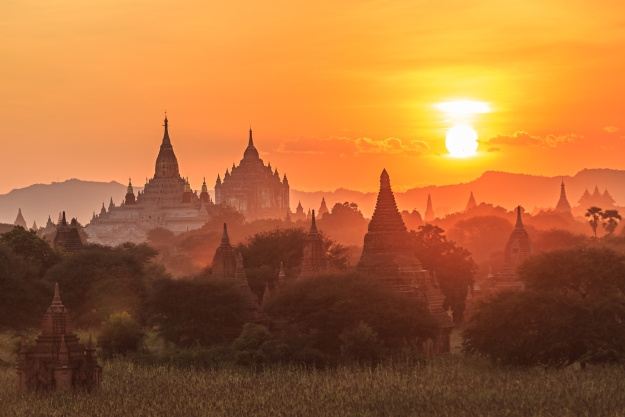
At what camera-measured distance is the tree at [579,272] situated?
52500 mm

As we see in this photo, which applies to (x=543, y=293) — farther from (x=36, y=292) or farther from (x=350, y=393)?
(x=36, y=292)

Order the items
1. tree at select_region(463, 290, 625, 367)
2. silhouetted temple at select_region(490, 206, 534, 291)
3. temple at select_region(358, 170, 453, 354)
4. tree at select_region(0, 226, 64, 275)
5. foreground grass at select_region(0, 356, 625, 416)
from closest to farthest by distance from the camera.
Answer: foreground grass at select_region(0, 356, 625, 416), tree at select_region(463, 290, 625, 367), temple at select_region(358, 170, 453, 354), silhouetted temple at select_region(490, 206, 534, 291), tree at select_region(0, 226, 64, 275)

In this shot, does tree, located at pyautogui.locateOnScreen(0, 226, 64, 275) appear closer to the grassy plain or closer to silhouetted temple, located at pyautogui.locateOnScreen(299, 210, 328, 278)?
silhouetted temple, located at pyautogui.locateOnScreen(299, 210, 328, 278)

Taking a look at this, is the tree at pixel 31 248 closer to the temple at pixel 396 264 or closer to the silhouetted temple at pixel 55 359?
the temple at pixel 396 264

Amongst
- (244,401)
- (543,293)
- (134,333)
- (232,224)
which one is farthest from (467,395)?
(232,224)

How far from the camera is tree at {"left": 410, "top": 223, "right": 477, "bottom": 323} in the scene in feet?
259

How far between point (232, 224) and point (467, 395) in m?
158

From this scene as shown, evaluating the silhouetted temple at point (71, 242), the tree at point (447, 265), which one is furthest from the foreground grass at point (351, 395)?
the silhouetted temple at point (71, 242)

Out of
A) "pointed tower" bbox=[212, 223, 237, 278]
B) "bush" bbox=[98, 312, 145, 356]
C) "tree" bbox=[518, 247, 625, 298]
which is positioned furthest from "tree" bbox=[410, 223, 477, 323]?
"bush" bbox=[98, 312, 145, 356]

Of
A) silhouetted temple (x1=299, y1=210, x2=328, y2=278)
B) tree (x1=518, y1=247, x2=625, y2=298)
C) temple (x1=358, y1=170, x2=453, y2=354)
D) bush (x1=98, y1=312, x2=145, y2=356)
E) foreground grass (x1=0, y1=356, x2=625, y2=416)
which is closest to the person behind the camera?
foreground grass (x1=0, y1=356, x2=625, y2=416)

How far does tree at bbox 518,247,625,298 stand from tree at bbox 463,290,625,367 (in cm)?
202

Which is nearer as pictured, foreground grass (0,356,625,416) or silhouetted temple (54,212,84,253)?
foreground grass (0,356,625,416)

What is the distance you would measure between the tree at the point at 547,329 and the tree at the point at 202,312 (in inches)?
427

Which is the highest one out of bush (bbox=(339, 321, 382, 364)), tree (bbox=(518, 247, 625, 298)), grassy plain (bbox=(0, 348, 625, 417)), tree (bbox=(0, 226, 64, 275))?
tree (bbox=(0, 226, 64, 275))
